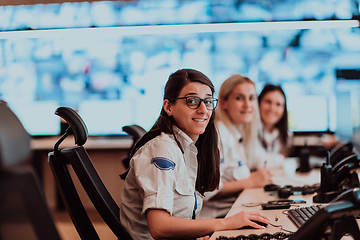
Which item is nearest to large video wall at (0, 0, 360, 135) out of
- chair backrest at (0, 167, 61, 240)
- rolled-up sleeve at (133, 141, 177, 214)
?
rolled-up sleeve at (133, 141, 177, 214)

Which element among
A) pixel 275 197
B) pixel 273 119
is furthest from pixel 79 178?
pixel 273 119

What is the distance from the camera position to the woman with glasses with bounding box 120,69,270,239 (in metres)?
1.09

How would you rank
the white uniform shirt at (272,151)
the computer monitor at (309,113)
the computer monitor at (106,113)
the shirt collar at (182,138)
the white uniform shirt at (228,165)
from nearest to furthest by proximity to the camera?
1. the shirt collar at (182,138)
2. the white uniform shirt at (228,165)
3. the white uniform shirt at (272,151)
4. the computer monitor at (309,113)
5. the computer monitor at (106,113)

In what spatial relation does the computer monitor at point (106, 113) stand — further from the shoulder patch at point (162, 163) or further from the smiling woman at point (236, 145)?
the shoulder patch at point (162, 163)

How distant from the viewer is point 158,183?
110 centimetres

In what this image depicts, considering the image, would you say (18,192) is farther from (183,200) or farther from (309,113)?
(309,113)

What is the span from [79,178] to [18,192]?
453 mm

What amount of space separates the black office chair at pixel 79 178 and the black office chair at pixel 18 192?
0.40 metres

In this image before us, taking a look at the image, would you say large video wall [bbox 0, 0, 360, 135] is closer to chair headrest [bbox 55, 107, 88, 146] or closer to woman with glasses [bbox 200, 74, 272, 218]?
woman with glasses [bbox 200, 74, 272, 218]

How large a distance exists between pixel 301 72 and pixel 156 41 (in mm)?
1670

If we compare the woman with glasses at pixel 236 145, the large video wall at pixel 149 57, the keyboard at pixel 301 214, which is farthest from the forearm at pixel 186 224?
the large video wall at pixel 149 57

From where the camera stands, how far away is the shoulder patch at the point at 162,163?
112 centimetres

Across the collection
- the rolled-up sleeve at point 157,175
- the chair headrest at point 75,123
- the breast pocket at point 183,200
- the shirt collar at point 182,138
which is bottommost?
the breast pocket at point 183,200

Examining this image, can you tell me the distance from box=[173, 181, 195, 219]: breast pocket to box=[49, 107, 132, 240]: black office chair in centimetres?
22
